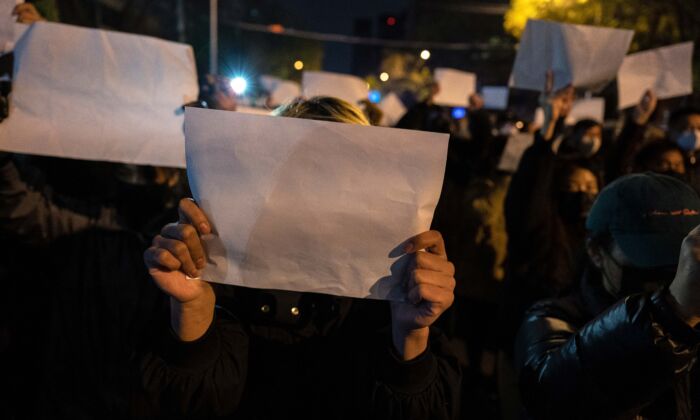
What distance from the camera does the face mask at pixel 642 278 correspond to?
1478mm

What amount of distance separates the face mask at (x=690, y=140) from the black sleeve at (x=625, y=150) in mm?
474

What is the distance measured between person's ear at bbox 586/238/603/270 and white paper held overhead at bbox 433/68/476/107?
5.08 metres

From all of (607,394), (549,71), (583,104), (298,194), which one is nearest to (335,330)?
(298,194)

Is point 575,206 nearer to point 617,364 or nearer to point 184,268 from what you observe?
point 617,364

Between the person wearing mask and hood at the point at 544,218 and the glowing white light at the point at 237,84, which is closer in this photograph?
the person wearing mask and hood at the point at 544,218

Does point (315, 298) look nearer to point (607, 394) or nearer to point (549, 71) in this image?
point (607, 394)

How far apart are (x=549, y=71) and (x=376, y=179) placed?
2310 millimetres

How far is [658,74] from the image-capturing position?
350 cm

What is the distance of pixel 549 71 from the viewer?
293 cm

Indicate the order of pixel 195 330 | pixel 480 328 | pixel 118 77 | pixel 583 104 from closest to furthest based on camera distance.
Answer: pixel 195 330
pixel 118 77
pixel 480 328
pixel 583 104

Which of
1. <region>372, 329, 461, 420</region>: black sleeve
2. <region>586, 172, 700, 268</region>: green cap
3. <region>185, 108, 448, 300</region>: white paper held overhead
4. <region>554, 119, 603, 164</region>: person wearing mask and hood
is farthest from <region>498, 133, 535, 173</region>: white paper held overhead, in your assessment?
<region>185, 108, 448, 300</region>: white paper held overhead

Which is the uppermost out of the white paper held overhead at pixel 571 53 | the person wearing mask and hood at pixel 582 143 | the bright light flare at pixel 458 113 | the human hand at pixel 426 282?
the white paper held overhead at pixel 571 53

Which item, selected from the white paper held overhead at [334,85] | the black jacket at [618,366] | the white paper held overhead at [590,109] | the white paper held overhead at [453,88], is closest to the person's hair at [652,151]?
the black jacket at [618,366]

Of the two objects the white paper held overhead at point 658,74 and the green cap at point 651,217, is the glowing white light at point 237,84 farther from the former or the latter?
the white paper held overhead at point 658,74
